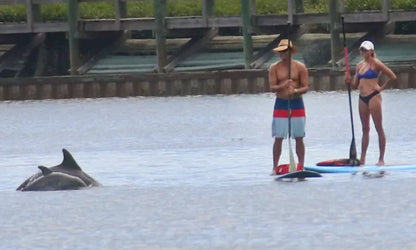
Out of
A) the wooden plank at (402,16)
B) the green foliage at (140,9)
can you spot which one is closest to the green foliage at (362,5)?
the wooden plank at (402,16)

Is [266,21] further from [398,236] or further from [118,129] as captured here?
[398,236]

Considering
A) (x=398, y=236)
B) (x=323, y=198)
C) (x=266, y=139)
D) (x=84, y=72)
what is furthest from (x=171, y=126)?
(x=398, y=236)

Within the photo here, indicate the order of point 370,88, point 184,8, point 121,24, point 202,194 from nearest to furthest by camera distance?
point 202,194, point 370,88, point 121,24, point 184,8

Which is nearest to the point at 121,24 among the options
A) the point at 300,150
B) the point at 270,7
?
the point at 270,7

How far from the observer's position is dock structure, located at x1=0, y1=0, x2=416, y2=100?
1724 inches

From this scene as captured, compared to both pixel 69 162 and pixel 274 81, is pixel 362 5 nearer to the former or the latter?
pixel 274 81

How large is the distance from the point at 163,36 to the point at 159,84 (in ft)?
6.71

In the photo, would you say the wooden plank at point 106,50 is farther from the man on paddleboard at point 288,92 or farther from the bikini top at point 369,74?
the man on paddleboard at point 288,92

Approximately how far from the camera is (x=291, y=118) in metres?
19.6

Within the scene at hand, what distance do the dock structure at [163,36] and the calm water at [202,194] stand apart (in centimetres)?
977

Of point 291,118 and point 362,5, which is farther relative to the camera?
point 362,5

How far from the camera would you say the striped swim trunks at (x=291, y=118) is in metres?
19.6

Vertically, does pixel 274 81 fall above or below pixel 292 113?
above

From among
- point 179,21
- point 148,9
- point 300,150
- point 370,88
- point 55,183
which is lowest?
point 148,9
